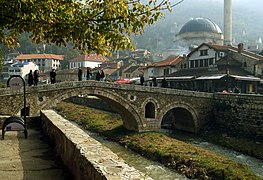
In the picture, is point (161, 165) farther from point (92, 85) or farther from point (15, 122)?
point (15, 122)

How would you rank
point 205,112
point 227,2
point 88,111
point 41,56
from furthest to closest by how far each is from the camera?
1. point 41,56
2. point 227,2
3. point 88,111
4. point 205,112

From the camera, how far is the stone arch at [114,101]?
23438mm

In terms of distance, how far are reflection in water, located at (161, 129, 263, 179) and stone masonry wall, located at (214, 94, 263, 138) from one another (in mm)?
3371

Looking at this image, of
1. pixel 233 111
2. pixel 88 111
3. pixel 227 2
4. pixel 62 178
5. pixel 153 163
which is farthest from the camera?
pixel 227 2

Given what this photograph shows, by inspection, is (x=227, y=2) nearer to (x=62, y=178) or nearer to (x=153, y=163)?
(x=153, y=163)

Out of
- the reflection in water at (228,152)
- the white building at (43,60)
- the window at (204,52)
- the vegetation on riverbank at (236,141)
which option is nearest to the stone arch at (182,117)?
the reflection in water at (228,152)

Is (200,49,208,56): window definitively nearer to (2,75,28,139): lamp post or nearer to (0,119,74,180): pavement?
(2,75,28,139): lamp post

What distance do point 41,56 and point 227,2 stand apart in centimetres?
5063

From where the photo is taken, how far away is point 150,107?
29266 millimetres

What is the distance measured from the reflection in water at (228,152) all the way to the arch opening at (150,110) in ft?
8.52

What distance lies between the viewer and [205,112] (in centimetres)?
3055

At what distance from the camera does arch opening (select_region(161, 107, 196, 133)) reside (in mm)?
30688

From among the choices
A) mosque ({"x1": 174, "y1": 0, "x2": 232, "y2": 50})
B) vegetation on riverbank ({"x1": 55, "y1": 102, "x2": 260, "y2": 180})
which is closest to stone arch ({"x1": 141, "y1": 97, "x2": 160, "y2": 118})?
vegetation on riverbank ({"x1": 55, "y1": 102, "x2": 260, "y2": 180})

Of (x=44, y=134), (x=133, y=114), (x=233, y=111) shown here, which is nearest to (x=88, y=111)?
(x=133, y=114)
